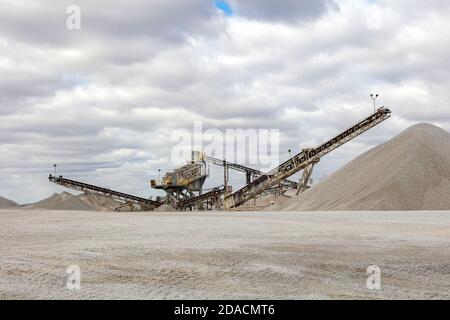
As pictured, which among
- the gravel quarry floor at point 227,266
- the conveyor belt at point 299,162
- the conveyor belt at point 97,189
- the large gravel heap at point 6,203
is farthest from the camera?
the large gravel heap at point 6,203

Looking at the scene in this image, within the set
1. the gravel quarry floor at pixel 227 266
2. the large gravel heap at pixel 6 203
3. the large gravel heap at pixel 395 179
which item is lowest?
the gravel quarry floor at pixel 227 266

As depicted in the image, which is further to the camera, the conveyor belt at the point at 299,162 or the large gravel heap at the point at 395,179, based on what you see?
the conveyor belt at the point at 299,162

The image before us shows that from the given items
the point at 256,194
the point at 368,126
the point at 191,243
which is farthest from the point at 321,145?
the point at 191,243

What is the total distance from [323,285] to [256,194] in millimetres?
35521

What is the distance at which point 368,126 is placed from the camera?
121ft

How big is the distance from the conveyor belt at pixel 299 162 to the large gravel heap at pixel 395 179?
2238mm

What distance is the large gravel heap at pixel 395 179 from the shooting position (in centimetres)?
2927

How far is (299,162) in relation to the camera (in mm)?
39844

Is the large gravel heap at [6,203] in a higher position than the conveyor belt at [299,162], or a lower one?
lower

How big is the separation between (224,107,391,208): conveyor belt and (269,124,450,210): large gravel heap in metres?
2.24

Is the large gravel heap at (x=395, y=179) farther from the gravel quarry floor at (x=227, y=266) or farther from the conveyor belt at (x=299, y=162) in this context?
the gravel quarry floor at (x=227, y=266)

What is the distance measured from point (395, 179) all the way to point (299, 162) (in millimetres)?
10030

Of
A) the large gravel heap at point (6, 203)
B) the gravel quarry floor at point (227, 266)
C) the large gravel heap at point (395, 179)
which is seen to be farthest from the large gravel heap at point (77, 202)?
the gravel quarry floor at point (227, 266)
